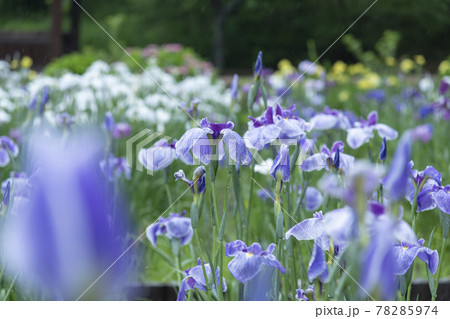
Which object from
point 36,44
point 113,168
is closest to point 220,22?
point 36,44

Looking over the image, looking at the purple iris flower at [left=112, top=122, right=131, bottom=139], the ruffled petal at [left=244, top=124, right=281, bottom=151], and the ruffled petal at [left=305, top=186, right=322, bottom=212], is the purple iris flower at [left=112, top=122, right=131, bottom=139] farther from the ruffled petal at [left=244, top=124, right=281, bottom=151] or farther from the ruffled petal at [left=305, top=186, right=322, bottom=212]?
the ruffled petal at [left=244, top=124, right=281, bottom=151]

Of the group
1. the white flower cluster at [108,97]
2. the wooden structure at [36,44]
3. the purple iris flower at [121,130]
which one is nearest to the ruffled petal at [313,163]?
the white flower cluster at [108,97]

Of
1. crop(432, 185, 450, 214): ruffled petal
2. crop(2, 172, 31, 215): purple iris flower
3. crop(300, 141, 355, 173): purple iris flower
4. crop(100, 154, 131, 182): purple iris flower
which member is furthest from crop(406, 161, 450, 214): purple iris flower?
crop(100, 154, 131, 182): purple iris flower

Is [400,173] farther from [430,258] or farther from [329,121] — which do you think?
[329,121]

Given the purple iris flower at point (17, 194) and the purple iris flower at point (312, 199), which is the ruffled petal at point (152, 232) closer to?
the purple iris flower at point (17, 194)

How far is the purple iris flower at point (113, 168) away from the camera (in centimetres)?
130

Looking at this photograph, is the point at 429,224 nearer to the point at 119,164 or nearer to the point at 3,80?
the point at 119,164

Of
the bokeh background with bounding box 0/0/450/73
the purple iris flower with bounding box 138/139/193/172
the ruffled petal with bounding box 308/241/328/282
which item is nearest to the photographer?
the ruffled petal with bounding box 308/241/328/282

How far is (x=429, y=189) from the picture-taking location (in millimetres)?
797

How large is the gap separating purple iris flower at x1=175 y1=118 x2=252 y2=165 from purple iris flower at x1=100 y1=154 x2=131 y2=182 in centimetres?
57

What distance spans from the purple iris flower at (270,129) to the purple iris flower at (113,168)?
511mm

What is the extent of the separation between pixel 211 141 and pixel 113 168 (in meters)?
0.69

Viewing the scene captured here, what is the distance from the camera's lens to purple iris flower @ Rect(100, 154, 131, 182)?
130cm
